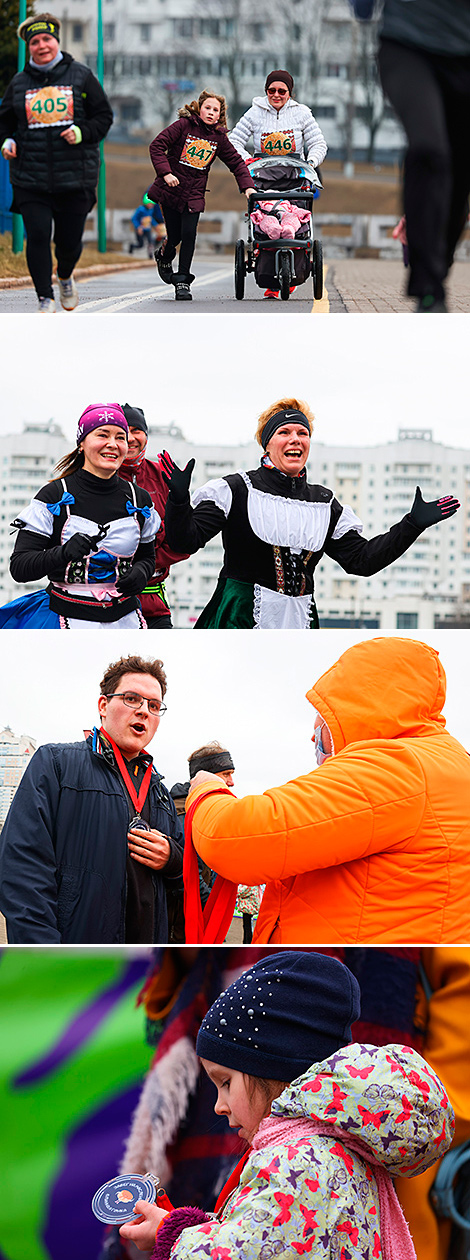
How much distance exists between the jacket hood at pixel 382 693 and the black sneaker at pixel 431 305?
142cm

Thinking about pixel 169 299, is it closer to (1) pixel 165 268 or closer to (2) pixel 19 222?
(1) pixel 165 268

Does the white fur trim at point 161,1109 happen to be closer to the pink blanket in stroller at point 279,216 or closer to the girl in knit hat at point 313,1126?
the girl in knit hat at point 313,1126

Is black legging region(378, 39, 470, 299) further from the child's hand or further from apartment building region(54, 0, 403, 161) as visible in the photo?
apartment building region(54, 0, 403, 161)

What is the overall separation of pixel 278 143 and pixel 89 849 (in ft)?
9.84

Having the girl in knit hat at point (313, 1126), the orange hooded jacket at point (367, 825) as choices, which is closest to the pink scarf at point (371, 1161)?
the girl in knit hat at point (313, 1126)

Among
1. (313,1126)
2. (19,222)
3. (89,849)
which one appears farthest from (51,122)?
(19,222)

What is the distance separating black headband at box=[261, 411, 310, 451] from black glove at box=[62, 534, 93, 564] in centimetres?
59

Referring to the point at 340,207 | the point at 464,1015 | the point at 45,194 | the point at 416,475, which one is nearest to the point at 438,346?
the point at 416,475

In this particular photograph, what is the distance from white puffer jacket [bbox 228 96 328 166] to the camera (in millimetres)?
4566

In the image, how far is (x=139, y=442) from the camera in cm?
352

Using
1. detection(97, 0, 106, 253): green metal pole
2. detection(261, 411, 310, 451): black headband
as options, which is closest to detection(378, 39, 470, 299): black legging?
detection(261, 411, 310, 451): black headband

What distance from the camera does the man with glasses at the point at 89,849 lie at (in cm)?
263

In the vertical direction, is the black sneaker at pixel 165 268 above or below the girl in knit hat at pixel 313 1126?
above

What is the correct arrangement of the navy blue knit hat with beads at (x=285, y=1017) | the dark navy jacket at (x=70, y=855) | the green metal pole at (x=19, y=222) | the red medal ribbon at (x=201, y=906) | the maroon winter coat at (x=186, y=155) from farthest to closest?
the green metal pole at (x=19, y=222) < the maroon winter coat at (x=186, y=155) < the dark navy jacket at (x=70, y=855) < the red medal ribbon at (x=201, y=906) < the navy blue knit hat with beads at (x=285, y=1017)
